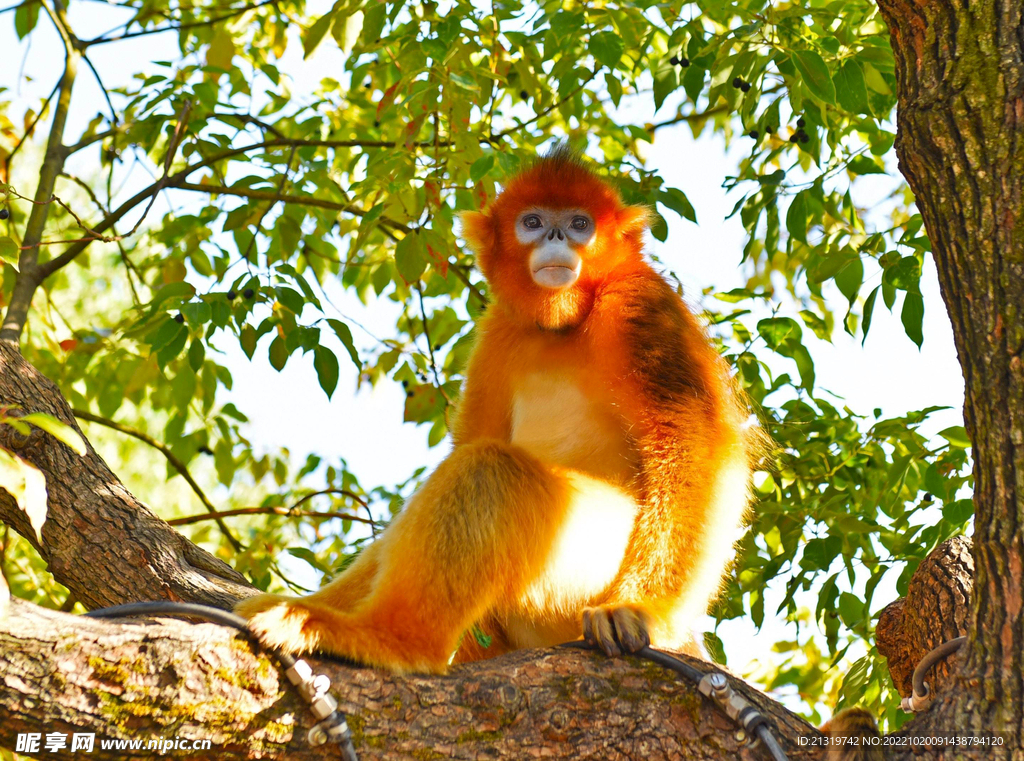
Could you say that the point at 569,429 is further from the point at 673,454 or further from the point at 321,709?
the point at 321,709

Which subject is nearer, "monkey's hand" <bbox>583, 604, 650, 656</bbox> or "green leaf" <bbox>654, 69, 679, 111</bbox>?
"monkey's hand" <bbox>583, 604, 650, 656</bbox>

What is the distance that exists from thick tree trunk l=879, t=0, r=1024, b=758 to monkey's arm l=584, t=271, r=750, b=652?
0.88 meters

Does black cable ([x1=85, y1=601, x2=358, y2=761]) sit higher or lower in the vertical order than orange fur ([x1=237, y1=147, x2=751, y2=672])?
lower

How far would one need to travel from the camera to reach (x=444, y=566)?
2.52 m

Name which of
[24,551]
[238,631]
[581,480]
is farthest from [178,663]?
[24,551]

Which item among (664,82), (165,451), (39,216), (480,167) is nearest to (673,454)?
(480,167)

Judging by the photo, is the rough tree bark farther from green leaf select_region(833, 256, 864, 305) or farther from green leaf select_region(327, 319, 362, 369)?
green leaf select_region(327, 319, 362, 369)

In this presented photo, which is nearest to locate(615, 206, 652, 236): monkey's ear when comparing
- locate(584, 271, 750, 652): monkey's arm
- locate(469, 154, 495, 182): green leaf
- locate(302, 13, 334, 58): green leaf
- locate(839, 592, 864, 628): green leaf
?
locate(584, 271, 750, 652): monkey's arm

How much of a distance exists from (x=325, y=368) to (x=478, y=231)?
32.7 inches

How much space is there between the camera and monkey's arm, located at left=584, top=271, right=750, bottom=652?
284 centimetres

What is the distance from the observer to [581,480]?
304 cm

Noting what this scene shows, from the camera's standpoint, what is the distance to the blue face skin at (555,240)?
351 centimetres

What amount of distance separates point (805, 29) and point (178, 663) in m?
2.83

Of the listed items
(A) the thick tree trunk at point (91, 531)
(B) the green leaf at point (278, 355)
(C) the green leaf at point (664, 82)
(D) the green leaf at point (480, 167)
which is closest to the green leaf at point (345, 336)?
(B) the green leaf at point (278, 355)
